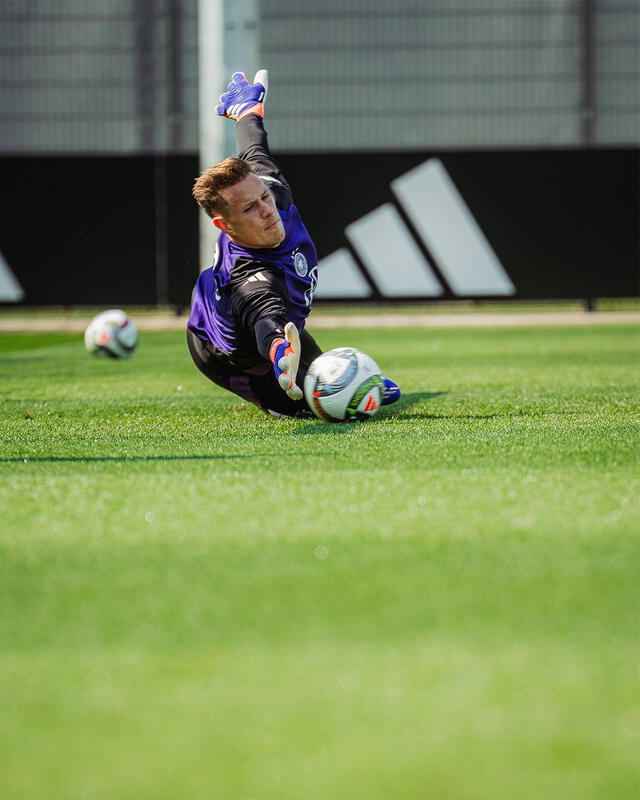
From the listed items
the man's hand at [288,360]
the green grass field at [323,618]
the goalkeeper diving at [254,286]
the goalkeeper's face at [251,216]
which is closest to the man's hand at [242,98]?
the goalkeeper diving at [254,286]

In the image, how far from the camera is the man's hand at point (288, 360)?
13.1 feet

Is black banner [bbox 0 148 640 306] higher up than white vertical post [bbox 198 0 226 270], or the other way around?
white vertical post [bbox 198 0 226 270]

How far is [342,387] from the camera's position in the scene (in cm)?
445

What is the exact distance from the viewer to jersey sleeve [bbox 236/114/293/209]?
4969 millimetres

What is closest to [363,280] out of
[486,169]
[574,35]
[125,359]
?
[486,169]

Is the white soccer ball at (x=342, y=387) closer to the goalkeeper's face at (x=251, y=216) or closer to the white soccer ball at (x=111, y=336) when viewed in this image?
the goalkeeper's face at (x=251, y=216)

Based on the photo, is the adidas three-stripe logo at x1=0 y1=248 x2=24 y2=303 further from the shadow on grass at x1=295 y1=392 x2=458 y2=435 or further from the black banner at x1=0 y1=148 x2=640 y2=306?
the shadow on grass at x1=295 y1=392 x2=458 y2=435

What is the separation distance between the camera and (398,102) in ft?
77.7

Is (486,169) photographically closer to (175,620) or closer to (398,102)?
(398,102)

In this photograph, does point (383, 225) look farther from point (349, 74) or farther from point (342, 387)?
point (342, 387)

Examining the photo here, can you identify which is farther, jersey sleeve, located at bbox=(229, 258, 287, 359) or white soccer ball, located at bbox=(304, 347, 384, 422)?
white soccer ball, located at bbox=(304, 347, 384, 422)

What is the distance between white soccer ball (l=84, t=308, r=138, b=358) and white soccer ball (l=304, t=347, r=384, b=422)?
4.41 m

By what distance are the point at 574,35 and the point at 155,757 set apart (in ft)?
78.7

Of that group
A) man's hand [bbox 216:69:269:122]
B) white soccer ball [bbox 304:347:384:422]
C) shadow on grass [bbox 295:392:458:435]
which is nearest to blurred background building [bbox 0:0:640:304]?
man's hand [bbox 216:69:269:122]
